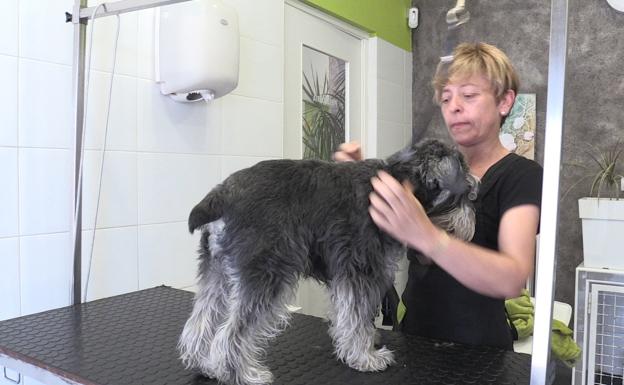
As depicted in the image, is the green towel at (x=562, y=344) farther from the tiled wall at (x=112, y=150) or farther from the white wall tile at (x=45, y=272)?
the white wall tile at (x=45, y=272)

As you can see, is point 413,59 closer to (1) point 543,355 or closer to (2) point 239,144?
(2) point 239,144

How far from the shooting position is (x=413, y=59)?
4.11 m

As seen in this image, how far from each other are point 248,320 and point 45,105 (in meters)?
1.09

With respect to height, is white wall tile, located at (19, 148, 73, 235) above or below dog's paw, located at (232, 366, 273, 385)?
above

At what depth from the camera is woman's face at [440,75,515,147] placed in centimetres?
134

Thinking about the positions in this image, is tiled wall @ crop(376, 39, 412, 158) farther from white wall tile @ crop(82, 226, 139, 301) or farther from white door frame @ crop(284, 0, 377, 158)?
white wall tile @ crop(82, 226, 139, 301)

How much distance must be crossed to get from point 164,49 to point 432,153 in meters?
1.20

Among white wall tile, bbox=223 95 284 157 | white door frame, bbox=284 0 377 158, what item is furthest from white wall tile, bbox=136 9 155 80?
white door frame, bbox=284 0 377 158

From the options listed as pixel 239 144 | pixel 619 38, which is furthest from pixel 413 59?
pixel 239 144

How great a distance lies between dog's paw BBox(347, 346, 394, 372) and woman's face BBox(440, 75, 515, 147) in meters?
0.61

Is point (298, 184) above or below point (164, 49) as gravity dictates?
below

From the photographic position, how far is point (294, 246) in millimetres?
997

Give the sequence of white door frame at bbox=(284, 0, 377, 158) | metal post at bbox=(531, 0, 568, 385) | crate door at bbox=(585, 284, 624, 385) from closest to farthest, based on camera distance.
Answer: metal post at bbox=(531, 0, 568, 385), crate door at bbox=(585, 284, 624, 385), white door frame at bbox=(284, 0, 377, 158)

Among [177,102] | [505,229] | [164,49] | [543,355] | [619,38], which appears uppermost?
[619,38]
